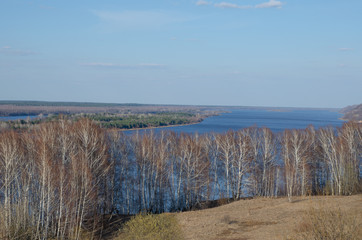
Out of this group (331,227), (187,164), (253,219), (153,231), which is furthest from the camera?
(187,164)

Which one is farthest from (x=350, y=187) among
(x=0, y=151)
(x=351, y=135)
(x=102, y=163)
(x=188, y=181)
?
(x=0, y=151)

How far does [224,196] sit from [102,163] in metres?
15.7

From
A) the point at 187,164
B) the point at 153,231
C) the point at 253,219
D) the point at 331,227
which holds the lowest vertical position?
the point at 253,219

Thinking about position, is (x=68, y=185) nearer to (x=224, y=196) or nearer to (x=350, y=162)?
(x=224, y=196)

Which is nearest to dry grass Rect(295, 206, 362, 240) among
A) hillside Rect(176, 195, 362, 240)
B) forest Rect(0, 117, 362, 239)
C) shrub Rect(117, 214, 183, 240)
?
shrub Rect(117, 214, 183, 240)

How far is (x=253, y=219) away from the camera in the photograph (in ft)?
78.2

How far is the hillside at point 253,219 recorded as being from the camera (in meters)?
19.8

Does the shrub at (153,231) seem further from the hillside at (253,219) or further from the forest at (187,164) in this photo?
the forest at (187,164)

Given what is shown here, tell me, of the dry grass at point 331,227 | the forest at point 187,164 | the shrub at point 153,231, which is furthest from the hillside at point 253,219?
the dry grass at point 331,227

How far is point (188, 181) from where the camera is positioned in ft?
113

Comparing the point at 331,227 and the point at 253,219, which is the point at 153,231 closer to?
the point at 331,227

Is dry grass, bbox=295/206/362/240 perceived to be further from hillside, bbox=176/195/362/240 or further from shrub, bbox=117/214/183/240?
hillside, bbox=176/195/362/240

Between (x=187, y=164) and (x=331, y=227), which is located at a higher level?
(x=331, y=227)

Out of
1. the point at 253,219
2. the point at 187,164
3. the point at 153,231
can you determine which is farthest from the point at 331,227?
the point at 187,164
